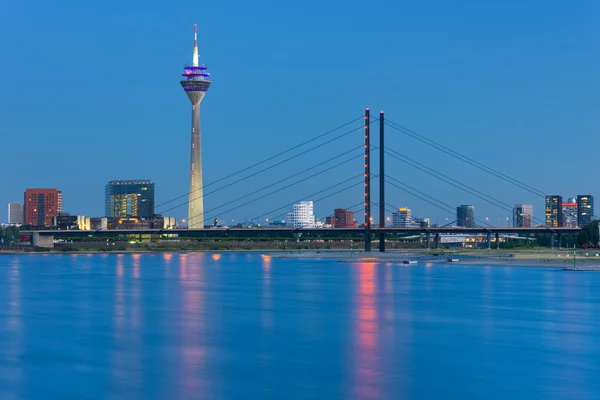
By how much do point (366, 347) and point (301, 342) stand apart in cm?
232

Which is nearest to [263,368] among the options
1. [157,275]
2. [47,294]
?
[47,294]

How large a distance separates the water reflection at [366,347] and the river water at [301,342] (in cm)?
7

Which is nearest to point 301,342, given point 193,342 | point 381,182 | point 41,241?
point 193,342

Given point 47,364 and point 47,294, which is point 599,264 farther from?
point 47,364

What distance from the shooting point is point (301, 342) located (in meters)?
28.3

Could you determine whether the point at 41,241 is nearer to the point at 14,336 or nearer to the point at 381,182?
the point at 381,182

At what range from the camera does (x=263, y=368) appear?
23594 mm

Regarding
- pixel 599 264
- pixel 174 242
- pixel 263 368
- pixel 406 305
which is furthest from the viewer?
pixel 174 242

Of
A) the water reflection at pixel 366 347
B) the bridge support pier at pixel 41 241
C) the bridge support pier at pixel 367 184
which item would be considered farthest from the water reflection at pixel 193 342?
the bridge support pier at pixel 41 241

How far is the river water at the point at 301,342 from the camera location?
21.0 meters

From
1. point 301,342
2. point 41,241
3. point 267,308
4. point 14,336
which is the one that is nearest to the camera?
point 301,342

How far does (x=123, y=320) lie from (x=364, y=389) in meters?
16.3

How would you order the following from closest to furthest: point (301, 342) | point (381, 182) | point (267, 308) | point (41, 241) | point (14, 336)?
point (301, 342) < point (14, 336) < point (267, 308) < point (381, 182) < point (41, 241)

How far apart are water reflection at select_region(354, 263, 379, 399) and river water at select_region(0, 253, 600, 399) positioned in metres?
0.07
